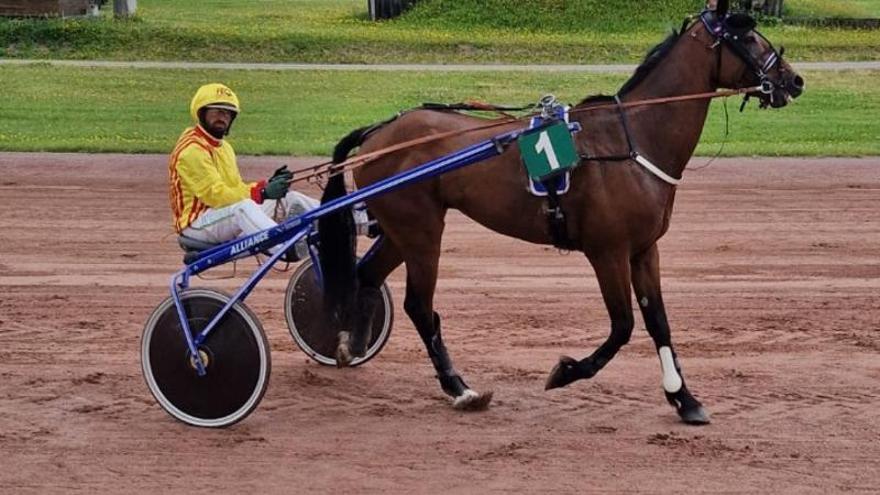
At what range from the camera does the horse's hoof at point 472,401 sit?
7.56 m

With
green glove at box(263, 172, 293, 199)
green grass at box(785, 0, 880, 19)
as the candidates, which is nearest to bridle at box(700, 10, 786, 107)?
green glove at box(263, 172, 293, 199)

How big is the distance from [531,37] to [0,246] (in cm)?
1598

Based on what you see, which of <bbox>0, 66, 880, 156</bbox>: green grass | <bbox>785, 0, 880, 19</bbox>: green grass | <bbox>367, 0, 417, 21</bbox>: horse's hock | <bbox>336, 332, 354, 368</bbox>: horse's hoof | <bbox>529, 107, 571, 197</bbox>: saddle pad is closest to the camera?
<bbox>529, 107, 571, 197</bbox>: saddle pad

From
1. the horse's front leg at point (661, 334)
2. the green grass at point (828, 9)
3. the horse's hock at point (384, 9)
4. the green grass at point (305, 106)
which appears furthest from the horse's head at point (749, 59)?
the horse's hock at point (384, 9)

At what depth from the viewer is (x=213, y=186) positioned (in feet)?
24.6

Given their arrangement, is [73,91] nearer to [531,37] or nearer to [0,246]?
[531,37]

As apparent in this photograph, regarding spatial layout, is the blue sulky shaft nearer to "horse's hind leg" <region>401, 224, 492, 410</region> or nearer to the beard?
"horse's hind leg" <region>401, 224, 492, 410</region>

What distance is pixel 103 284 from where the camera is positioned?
416 inches

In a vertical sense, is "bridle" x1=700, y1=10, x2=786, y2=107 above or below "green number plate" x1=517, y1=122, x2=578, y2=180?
above

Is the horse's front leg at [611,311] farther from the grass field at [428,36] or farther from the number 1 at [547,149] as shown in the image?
the grass field at [428,36]

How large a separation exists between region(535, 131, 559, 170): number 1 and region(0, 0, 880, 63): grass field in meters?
17.3

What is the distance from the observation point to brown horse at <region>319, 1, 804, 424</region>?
729cm

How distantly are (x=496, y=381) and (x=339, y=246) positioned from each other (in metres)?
1.10

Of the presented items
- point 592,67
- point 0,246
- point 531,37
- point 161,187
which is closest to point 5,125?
point 161,187
